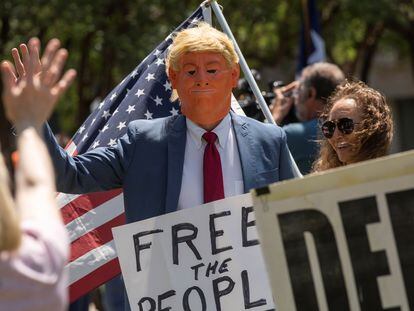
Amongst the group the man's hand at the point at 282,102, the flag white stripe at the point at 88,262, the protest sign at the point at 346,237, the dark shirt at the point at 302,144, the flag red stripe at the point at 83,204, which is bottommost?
the protest sign at the point at 346,237

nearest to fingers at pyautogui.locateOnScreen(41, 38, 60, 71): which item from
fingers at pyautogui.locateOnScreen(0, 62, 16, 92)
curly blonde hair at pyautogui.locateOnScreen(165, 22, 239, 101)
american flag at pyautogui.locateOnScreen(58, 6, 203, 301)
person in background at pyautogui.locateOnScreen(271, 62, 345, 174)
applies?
fingers at pyautogui.locateOnScreen(0, 62, 16, 92)

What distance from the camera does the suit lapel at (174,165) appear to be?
4680 mm

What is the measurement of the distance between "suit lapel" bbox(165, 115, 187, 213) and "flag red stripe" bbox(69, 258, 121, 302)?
3.87 ft

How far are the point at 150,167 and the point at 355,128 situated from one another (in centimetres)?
88

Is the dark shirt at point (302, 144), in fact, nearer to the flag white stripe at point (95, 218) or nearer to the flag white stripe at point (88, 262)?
the flag white stripe at point (95, 218)

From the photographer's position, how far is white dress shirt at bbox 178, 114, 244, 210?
186 inches

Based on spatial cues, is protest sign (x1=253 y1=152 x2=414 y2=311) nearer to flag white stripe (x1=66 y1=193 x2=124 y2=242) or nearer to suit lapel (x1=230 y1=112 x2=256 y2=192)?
suit lapel (x1=230 y1=112 x2=256 y2=192)

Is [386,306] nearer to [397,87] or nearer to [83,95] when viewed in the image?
[83,95]

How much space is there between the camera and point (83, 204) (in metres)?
6.01

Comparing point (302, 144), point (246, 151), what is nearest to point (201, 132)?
point (246, 151)

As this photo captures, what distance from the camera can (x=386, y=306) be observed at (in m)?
3.50

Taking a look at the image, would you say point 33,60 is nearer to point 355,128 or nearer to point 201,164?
point 201,164

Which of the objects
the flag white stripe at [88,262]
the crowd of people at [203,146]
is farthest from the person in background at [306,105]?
the crowd of people at [203,146]

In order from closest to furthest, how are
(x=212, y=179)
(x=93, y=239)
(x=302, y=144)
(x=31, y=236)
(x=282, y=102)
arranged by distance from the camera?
(x=31, y=236) < (x=212, y=179) < (x=93, y=239) < (x=302, y=144) < (x=282, y=102)
